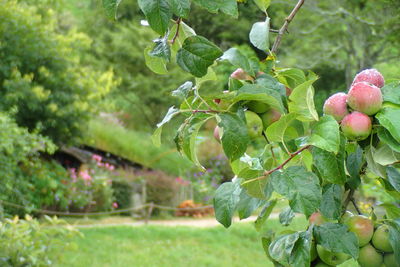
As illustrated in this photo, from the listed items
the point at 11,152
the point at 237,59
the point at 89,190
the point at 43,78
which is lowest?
the point at 89,190

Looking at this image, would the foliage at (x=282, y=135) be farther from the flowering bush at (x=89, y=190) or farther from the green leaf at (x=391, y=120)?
the flowering bush at (x=89, y=190)

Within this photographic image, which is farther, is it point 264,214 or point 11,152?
point 11,152

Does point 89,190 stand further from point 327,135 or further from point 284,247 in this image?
point 327,135

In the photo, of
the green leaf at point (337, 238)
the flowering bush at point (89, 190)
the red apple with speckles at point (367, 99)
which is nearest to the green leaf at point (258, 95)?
the red apple with speckles at point (367, 99)

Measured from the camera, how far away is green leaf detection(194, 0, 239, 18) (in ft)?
2.07

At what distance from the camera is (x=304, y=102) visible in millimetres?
742

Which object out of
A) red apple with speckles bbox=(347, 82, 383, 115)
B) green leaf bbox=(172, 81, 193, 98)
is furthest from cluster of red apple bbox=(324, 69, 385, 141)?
green leaf bbox=(172, 81, 193, 98)

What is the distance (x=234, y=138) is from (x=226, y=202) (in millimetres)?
167

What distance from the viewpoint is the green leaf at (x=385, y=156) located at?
29.0 inches

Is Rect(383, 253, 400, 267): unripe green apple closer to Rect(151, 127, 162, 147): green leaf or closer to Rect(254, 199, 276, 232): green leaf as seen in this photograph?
Rect(254, 199, 276, 232): green leaf

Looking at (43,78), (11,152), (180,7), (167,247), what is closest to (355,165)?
(180,7)

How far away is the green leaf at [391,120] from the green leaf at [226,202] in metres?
0.24

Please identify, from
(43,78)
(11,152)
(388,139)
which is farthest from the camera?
(43,78)

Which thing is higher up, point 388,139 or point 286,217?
point 388,139
